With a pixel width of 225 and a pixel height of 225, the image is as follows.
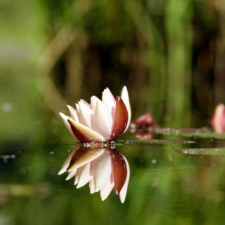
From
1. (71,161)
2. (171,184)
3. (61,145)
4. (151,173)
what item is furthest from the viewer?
(61,145)

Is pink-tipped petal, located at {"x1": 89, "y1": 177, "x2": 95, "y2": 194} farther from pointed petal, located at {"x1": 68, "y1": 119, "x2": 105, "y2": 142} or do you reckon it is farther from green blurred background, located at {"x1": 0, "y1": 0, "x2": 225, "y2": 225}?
pointed petal, located at {"x1": 68, "y1": 119, "x2": 105, "y2": 142}

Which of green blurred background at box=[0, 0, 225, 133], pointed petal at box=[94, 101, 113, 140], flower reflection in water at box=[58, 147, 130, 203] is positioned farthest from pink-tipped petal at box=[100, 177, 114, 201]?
green blurred background at box=[0, 0, 225, 133]

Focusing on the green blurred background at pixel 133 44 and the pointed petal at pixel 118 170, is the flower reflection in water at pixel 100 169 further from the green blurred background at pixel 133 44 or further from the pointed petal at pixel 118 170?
the green blurred background at pixel 133 44

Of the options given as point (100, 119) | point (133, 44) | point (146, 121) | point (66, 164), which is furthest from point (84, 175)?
point (133, 44)

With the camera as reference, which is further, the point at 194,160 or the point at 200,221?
the point at 194,160

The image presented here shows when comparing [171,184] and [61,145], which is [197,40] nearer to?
[61,145]

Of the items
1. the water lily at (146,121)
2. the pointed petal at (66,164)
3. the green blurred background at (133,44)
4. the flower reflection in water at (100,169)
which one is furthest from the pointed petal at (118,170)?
the green blurred background at (133,44)

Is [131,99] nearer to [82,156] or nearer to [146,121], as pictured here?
[146,121]

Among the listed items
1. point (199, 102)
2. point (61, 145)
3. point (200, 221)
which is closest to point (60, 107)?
point (199, 102)
